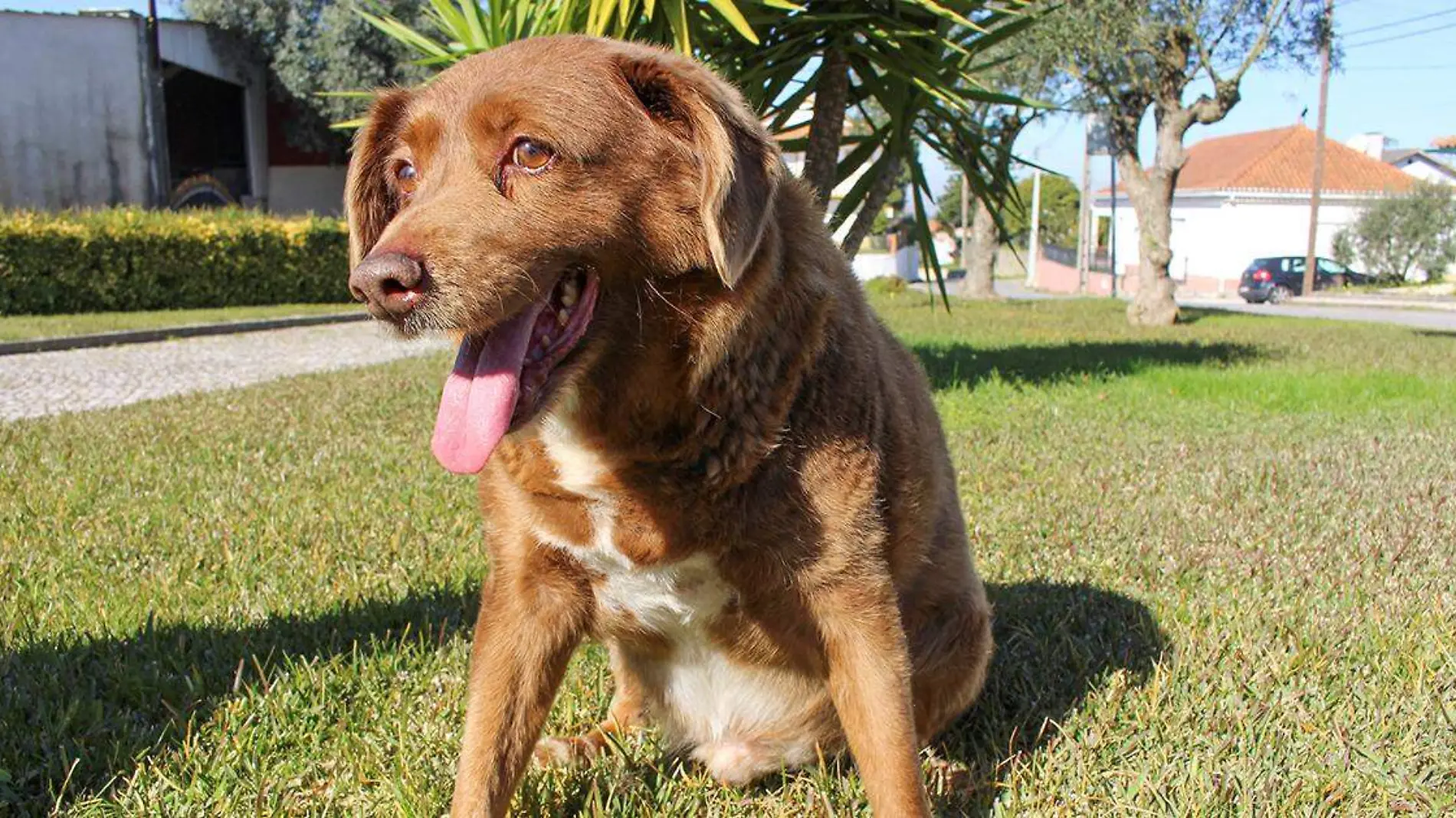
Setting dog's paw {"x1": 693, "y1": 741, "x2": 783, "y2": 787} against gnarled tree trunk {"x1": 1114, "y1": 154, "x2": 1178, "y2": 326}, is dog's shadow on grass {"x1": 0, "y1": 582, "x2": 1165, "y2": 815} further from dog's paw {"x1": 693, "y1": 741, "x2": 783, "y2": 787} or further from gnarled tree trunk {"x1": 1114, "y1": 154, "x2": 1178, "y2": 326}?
gnarled tree trunk {"x1": 1114, "y1": 154, "x2": 1178, "y2": 326}

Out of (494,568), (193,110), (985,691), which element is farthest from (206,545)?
(193,110)

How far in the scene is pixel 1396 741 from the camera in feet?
8.70

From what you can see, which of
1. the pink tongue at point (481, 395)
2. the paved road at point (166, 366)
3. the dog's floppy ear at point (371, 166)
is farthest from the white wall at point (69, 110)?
the pink tongue at point (481, 395)

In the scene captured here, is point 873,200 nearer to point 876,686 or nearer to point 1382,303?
point 876,686

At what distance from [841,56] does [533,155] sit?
6.08 metres

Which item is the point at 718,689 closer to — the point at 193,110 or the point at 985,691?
the point at 985,691

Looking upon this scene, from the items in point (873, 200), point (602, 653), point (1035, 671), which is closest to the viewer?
point (1035, 671)

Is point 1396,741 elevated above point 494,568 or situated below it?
below

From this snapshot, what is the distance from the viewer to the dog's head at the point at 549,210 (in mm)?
1815

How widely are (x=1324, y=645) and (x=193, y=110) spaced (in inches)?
1330

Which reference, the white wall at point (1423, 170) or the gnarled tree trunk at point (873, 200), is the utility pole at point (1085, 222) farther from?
the gnarled tree trunk at point (873, 200)

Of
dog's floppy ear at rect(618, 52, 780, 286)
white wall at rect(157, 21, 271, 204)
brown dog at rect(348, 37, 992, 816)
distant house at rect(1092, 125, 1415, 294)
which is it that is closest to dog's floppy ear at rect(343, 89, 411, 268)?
brown dog at rect(348, 37, 992, 816)

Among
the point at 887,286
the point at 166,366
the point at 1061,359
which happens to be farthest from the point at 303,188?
the point at 1061,359

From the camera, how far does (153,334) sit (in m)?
14.3
